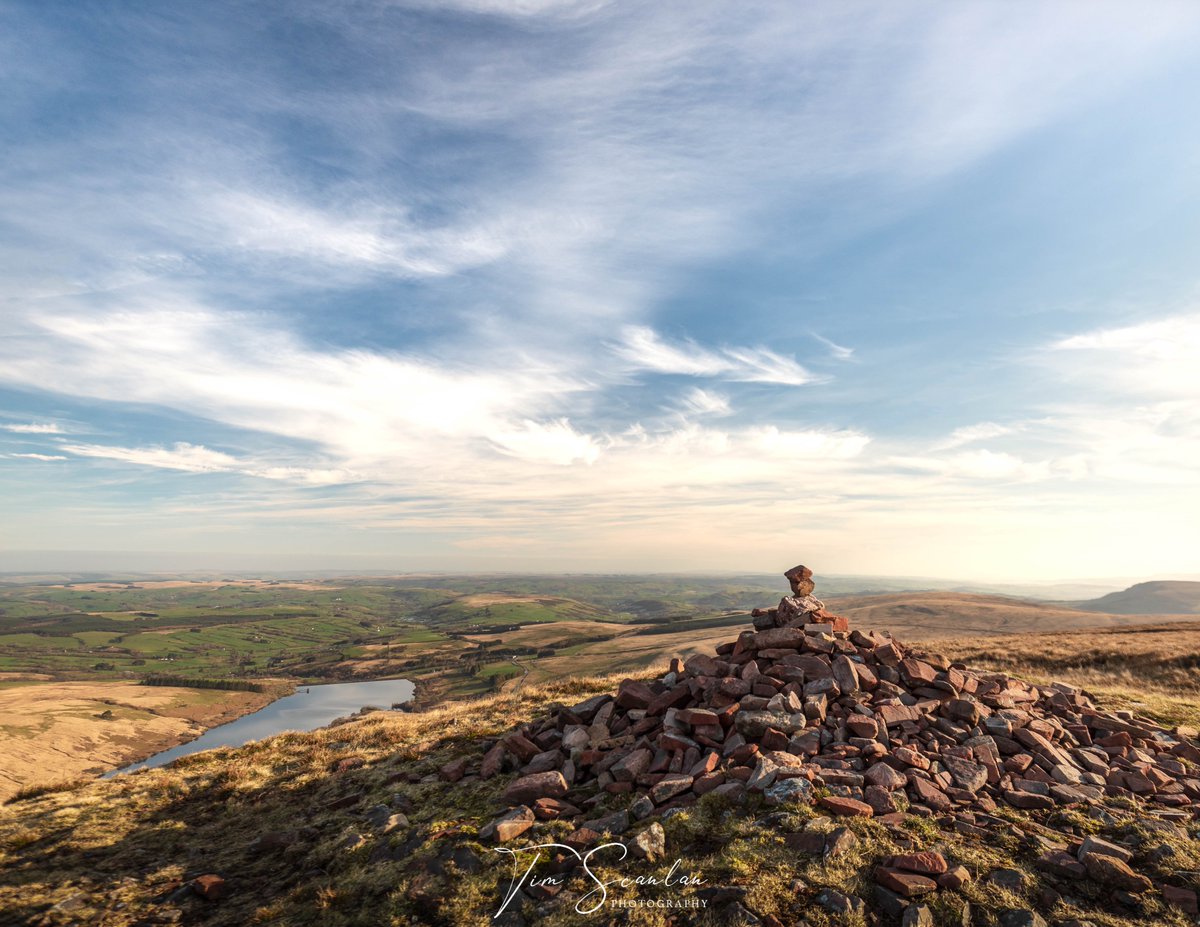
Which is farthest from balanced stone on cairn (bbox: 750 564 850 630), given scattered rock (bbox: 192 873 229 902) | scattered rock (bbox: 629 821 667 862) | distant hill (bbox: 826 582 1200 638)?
distant hill (bbox: 826 582 1200 638)

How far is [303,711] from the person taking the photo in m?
142

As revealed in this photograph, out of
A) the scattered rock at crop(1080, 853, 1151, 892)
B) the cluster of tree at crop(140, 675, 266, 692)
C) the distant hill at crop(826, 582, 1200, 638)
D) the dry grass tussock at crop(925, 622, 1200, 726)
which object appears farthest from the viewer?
the cluster of tree at crop(140, 675, 266, 692)

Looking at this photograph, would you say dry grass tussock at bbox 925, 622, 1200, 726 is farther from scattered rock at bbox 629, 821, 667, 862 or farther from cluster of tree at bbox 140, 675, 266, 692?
cluster of tree at bbox 140, 675, 266, 692

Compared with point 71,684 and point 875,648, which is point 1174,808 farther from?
point 71,684

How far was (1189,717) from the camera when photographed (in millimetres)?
24328

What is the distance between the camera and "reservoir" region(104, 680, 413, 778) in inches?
4584

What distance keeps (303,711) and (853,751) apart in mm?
161115

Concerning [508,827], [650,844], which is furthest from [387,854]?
[650,844]

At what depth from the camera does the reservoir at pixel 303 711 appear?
11644cm

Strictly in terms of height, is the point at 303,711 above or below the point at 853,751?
below

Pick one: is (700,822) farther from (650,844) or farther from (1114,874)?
(1114,874)

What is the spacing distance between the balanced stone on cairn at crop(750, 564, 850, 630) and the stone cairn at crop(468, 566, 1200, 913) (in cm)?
21

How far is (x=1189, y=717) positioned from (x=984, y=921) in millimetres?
24121

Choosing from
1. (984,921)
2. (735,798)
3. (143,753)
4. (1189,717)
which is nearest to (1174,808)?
(984,921)
